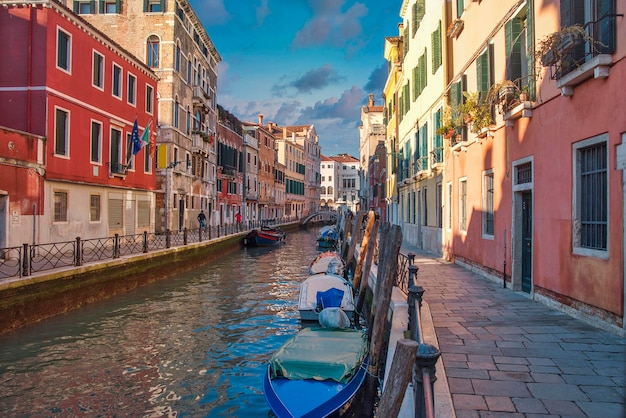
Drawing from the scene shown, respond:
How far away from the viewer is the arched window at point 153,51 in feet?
84.3

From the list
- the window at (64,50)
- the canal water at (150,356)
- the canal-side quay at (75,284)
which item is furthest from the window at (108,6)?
the canal water at (150,356)

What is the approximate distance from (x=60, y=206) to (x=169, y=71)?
1247 cm

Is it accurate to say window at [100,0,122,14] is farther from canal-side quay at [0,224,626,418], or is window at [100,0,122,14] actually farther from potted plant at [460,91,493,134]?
potted plant at [460,91,493,134]

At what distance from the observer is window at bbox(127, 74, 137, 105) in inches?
798

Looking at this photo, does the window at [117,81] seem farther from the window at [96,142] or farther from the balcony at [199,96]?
the balcony at [199,96]

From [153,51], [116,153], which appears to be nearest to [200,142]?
[153,51]

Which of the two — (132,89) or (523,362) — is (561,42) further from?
(132,89)

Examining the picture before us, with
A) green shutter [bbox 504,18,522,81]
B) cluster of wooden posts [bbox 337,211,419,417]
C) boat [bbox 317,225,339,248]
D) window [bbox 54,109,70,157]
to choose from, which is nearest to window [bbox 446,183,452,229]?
cluster of wooden posts [bbox 337,211,419,417]

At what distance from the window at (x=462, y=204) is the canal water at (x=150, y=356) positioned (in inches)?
190

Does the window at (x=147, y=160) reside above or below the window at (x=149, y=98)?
below

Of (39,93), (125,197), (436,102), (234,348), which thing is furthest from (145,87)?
(234,348)

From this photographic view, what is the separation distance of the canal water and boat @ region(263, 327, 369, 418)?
2.75ft

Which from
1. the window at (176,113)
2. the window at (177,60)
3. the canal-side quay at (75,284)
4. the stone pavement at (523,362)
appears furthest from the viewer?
the window at (176,113)

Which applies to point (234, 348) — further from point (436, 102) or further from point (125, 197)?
point (125, 197)
